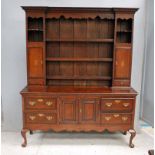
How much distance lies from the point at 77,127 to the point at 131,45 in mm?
1401

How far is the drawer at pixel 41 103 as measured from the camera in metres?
2.78

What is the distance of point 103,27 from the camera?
124 inches

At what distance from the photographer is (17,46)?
126 inches

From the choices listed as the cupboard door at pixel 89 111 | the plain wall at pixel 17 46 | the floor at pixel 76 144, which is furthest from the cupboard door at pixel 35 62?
the floor at pixel 76 144

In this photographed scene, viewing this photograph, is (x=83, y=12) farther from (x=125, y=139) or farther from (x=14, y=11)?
(x=125, y=139)

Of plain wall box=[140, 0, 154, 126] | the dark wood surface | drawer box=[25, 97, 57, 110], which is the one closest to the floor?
the dark wood surface

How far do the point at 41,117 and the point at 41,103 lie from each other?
200mm

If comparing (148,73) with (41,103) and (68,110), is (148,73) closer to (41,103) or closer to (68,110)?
(68,110)

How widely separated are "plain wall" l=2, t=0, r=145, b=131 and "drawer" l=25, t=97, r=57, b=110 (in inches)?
23.2

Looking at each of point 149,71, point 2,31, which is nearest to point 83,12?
point 2,31

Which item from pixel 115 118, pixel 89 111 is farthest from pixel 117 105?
pixel 89 111

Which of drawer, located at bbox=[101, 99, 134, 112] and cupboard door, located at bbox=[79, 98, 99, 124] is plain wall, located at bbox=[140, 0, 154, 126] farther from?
cupboard door, located at bbox=[79, 98, 99, 124]

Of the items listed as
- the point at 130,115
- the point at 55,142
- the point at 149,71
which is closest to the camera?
the point at 130,115

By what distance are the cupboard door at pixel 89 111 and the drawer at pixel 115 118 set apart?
99 millimetres
